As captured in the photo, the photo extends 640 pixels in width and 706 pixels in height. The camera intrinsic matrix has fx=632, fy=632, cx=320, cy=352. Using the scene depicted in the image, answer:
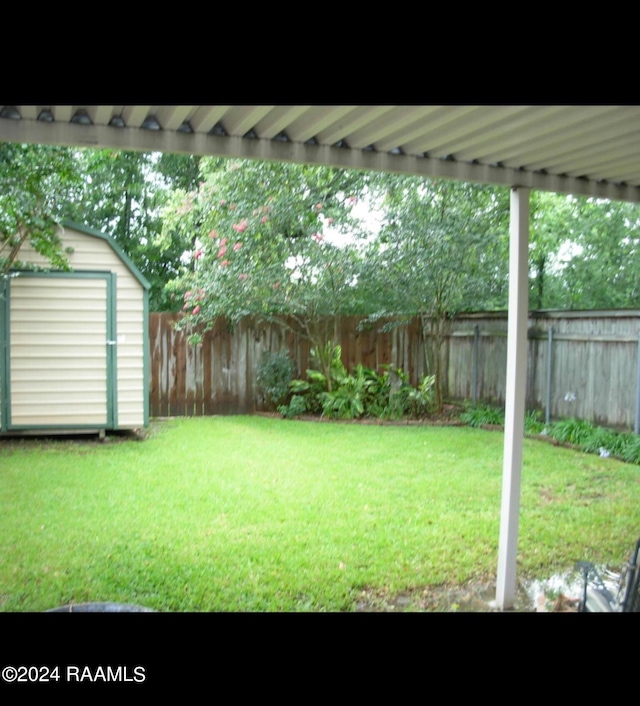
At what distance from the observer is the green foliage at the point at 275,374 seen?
8.88 meters

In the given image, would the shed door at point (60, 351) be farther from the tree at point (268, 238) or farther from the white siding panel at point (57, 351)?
the tree at point (268, 238)

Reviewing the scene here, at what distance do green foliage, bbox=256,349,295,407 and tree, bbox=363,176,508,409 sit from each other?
5.19 feet

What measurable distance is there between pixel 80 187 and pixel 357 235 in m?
3.53

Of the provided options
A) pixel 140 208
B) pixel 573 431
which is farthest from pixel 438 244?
pixel 140 208

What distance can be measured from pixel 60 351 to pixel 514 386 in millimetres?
5147

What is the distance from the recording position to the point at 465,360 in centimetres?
948

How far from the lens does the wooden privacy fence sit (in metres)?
7.17

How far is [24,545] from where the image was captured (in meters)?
4.12

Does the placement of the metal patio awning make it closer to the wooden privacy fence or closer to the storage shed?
the wooden privacy fence

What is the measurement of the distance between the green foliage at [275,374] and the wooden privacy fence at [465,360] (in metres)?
0.27

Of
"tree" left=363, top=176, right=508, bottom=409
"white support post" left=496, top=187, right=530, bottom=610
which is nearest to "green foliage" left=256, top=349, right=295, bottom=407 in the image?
"tree" left=363, top=176, right=508, bottom=409

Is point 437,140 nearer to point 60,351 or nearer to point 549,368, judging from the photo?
point 60,351
